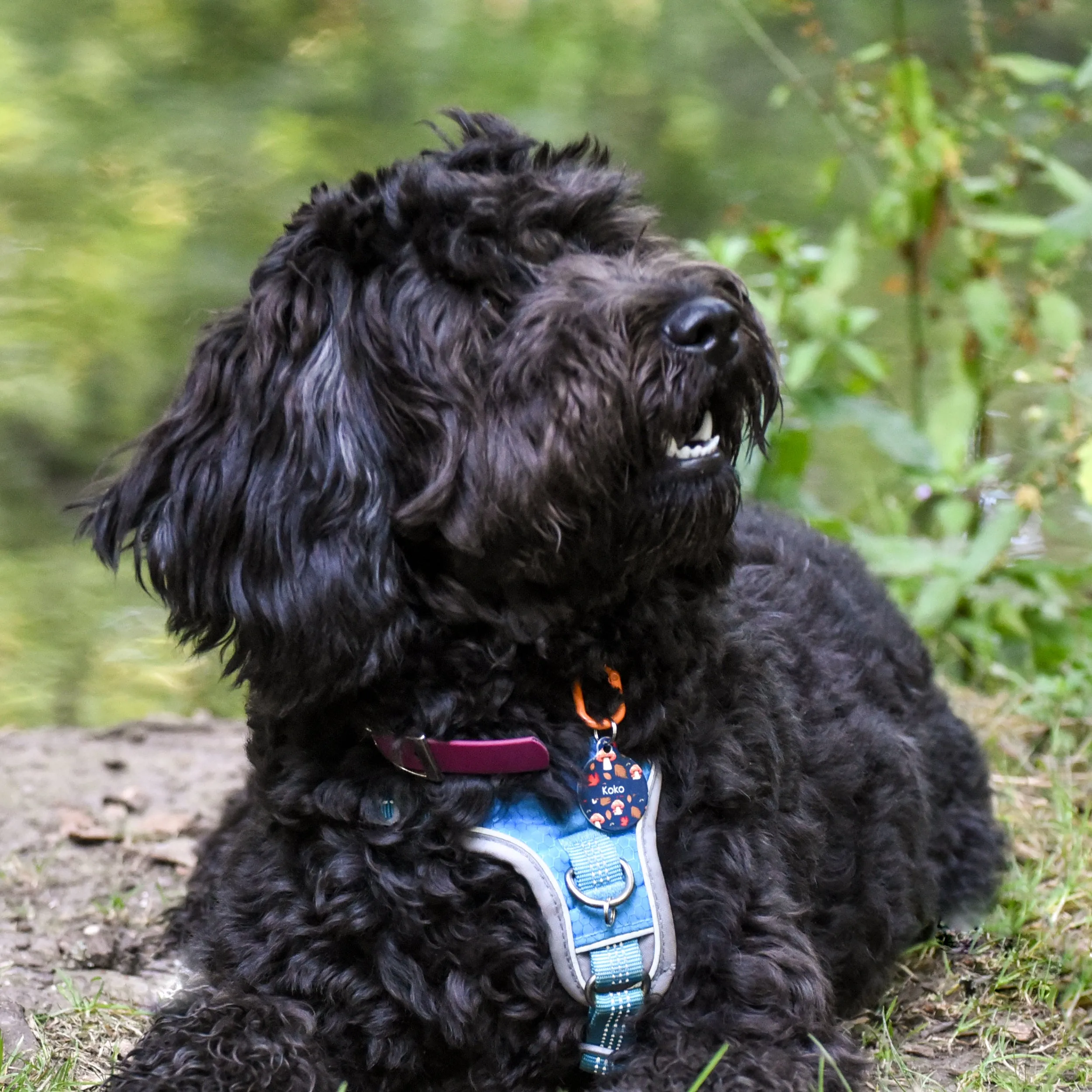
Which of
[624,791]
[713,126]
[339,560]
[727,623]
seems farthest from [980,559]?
[713,126]

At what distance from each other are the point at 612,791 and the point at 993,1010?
1190mm

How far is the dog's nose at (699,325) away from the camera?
7.47ft

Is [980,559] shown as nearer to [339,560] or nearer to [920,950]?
[920,950]

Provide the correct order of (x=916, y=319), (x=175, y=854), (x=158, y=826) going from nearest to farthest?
(x=175, y=854), (x=158, y=826), (x=916, y=319)

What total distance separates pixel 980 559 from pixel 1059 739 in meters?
0.62

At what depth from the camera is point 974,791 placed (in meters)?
3.71

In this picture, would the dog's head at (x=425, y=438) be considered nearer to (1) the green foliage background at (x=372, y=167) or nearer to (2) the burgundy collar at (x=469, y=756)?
(2) the burgundy collar at (x=469, y=756)

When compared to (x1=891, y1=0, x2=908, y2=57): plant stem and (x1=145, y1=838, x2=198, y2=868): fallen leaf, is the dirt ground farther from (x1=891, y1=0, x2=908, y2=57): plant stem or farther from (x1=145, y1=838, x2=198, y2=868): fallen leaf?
(x1=891, y1=0, x2=908, y2=57): plant stem

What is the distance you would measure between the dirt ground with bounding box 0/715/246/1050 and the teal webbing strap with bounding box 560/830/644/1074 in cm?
124

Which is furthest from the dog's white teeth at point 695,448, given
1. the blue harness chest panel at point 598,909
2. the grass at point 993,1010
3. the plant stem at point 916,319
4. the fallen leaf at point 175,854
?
the plant stem at point 916,319

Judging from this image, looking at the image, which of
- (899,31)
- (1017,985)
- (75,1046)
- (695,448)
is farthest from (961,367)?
(75,1046)

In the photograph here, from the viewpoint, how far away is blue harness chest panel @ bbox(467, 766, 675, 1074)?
230 centimetres

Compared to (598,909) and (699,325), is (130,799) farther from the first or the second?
(699,325)

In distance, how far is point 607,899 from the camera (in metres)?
2.30
